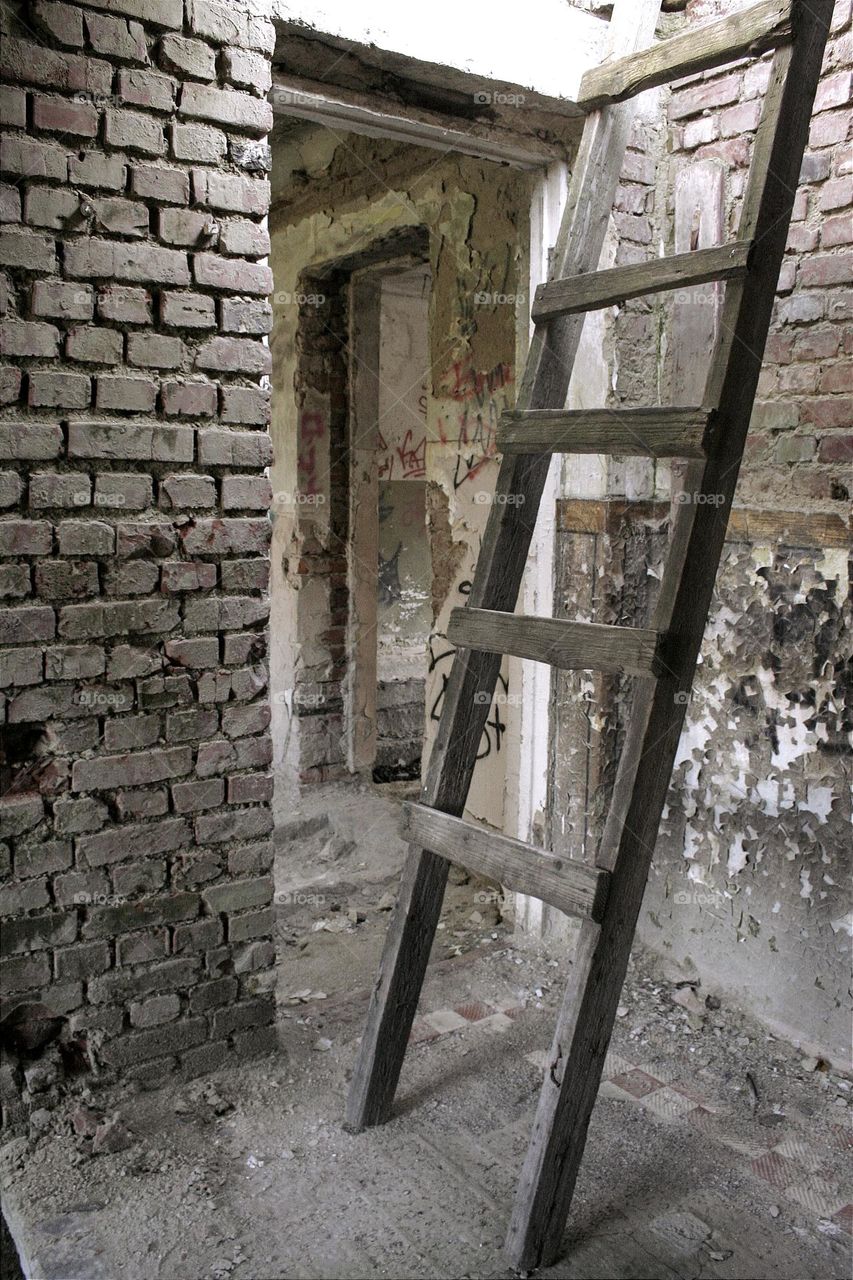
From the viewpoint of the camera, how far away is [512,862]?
80.5 inches

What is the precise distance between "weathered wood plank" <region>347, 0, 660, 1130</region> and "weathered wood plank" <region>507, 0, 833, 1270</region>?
0.41 m

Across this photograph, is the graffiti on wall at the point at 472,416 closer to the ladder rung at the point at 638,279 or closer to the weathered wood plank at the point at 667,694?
the ladder rung at the point at 638,279

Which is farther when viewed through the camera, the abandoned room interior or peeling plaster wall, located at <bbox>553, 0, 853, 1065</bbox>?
peeling plaster wall, located at <bbox>553, 0, 853, 1065</bbox>

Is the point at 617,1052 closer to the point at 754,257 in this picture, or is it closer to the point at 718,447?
the point at 718,447

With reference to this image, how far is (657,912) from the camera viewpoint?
309 centimetres

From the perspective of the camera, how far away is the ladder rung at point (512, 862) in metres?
1.91

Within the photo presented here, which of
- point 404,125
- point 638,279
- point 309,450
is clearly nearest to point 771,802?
point 638,279

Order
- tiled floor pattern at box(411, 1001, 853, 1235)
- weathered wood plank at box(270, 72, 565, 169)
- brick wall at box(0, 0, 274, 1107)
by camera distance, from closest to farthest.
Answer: brick wall at box(0, 0, 274, 1107) → tiled floor pattern at box(411, 1001, 853, 1235) → weathered wood plank at box(270, 72, 565, 169)

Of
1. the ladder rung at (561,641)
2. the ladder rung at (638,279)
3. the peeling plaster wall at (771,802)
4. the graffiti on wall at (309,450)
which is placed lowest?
the peeling plaster wall at (771,802)

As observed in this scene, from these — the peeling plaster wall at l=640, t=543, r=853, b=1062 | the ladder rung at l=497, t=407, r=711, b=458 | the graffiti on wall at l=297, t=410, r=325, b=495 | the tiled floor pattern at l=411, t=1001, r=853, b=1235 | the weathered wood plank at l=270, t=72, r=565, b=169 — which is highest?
the weathered wood plank at l=270, t=72, r=565, b=169

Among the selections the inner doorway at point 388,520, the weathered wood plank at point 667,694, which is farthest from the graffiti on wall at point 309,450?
the weathered wood plank at point 667,694

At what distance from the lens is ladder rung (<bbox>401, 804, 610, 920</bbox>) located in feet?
6.26

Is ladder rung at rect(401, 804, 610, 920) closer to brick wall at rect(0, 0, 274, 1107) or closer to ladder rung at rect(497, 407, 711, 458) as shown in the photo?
brick wall at rect(0, 0, 274, 1107)

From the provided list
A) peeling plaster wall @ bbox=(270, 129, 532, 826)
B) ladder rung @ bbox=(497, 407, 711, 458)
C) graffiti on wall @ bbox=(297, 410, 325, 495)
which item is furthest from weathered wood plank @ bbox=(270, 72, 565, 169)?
graffiti on wall @ bbox=(297, 410, 325, 495)
